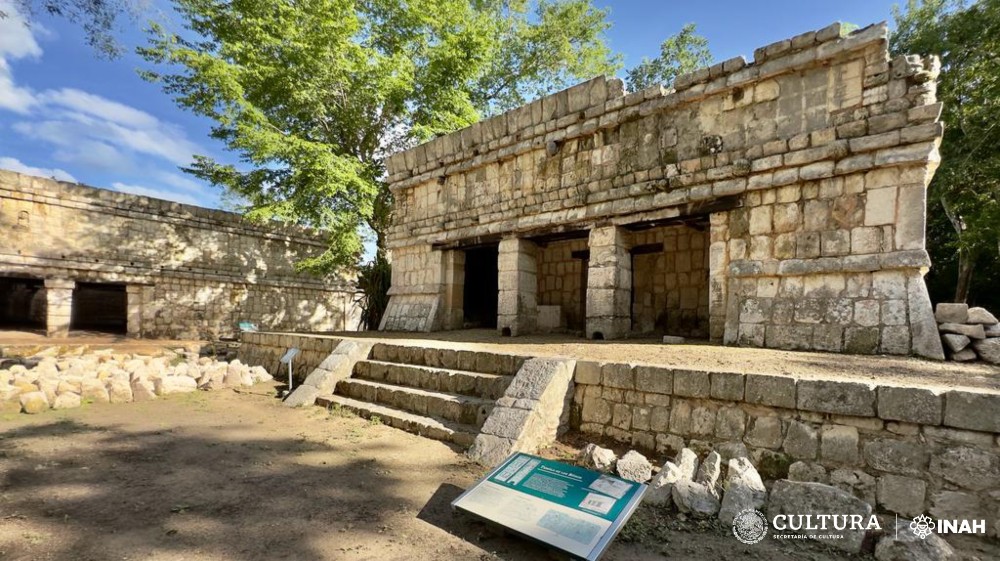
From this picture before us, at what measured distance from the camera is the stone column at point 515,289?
8336 mm

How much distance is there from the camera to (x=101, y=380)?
20.7ft

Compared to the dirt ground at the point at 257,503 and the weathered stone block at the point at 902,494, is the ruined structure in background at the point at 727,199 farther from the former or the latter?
the dirt ground at the point at 257,503

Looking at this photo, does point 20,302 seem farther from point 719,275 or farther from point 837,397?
point 837,397

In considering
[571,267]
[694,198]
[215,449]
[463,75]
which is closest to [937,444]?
[694,198]

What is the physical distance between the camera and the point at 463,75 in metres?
12.6

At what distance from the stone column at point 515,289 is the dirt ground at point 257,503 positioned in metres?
4.05

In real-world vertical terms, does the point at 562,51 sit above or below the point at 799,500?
above

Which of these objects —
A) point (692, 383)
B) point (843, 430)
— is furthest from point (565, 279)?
point (843, 430)

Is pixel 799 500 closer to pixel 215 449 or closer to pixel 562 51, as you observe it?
pixel 215 449

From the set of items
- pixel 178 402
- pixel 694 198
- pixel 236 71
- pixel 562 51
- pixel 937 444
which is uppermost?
pixel 562 51

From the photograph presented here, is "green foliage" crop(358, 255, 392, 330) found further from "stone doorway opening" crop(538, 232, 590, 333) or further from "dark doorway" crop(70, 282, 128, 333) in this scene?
"dark doorway" crop(70, 282, 128, 333)

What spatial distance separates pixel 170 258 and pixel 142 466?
13557mm

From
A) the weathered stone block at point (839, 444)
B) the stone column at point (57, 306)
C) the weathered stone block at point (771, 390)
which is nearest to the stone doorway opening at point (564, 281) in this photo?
the weathered stone block at point (771, 390)

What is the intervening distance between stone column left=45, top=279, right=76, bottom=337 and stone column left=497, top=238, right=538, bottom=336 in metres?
13.2
